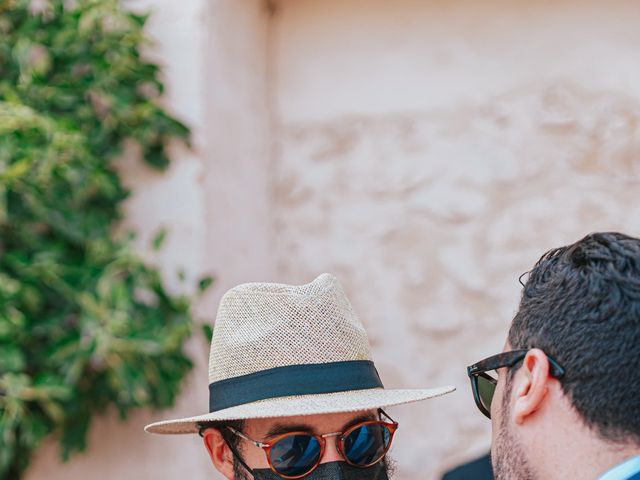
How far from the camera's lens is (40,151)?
295cm

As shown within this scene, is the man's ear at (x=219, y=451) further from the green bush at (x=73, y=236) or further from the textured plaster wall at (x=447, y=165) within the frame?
the textured plaster wall at (x=447, y=165)

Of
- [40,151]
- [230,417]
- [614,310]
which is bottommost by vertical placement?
[230,417]

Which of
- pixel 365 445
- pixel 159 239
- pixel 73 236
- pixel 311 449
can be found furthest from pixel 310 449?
pixel 73 236

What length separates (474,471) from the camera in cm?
304

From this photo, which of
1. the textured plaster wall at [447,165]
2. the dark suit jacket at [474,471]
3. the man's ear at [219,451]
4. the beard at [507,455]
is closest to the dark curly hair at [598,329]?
the beard at [507,455]

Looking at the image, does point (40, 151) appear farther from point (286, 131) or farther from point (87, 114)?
point (286, 131)

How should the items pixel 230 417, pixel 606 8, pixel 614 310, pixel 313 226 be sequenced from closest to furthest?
pixel 614 310 → pixel 230 417 → pixel 606 8 → pixel 313 226

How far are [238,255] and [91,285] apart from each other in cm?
71

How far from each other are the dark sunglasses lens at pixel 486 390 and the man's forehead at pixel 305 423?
311mm

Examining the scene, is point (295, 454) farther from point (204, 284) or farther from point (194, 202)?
point (194, 202)

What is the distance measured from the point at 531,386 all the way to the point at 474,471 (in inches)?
63.8

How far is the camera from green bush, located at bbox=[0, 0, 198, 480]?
2922mm

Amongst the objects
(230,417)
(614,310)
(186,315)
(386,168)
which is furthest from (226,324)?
(386,168)

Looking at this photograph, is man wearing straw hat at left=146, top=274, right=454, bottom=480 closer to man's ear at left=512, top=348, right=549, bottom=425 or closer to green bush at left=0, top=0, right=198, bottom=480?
man's ear at left=512, top=348, right=549, bottom=425
